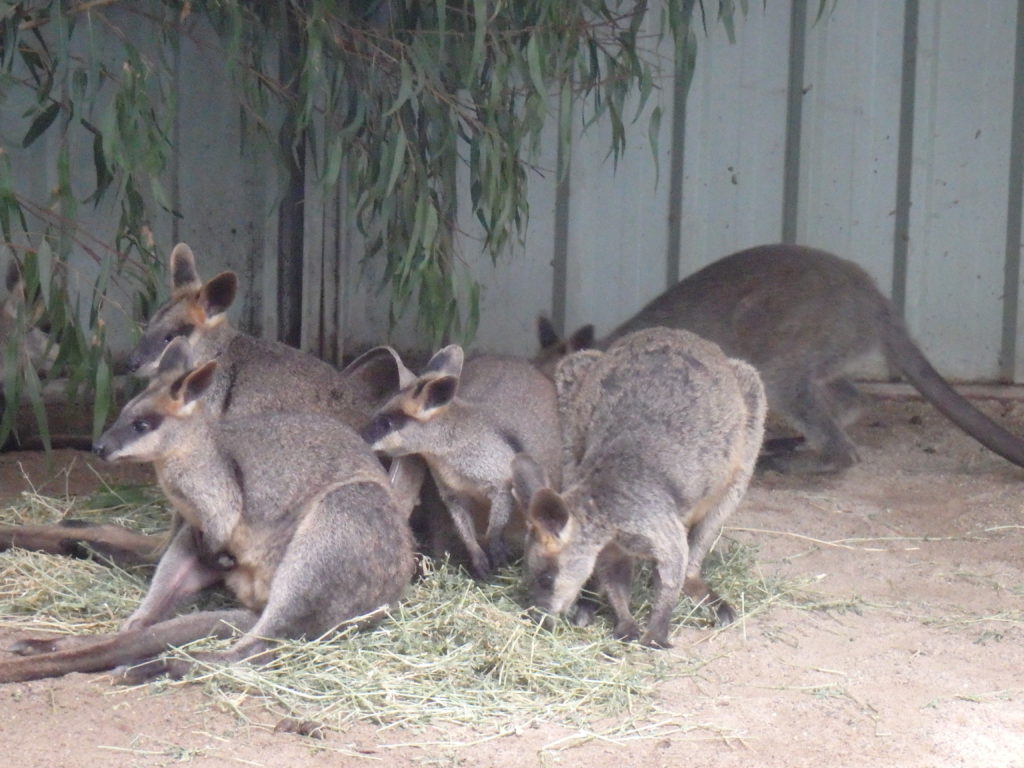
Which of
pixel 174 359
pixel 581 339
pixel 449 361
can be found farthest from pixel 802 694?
pixel 581 339

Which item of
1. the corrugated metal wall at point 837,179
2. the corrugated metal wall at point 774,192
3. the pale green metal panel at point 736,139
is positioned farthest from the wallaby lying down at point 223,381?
the pale green metal panel at point 736,139

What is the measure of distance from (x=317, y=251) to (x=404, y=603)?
3.35 metres

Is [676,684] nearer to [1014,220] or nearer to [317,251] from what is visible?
[317,251]

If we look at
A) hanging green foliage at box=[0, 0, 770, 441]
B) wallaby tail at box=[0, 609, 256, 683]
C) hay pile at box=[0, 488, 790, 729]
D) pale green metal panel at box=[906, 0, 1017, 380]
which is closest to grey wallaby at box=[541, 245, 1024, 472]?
pale green metal panel at box=[906, 0, 1017, 380]

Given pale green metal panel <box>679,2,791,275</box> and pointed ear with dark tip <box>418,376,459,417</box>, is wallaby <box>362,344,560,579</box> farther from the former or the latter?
pale green metal panel <box>679,2,791,275</box>

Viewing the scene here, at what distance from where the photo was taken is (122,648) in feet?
13.6

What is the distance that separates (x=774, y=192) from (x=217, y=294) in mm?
3721

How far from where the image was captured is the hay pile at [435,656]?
3959 millimetres

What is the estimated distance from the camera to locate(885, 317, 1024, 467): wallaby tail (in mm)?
6598

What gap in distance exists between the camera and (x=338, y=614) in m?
4.28

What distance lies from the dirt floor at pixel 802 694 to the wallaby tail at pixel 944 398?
425 millimetres

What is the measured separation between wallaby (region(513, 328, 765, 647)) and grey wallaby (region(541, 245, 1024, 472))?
1.60 meters

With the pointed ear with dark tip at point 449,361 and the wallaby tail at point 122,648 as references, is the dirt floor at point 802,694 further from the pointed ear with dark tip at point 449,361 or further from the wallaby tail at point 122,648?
the pointed ear with dark tip at point 449,361

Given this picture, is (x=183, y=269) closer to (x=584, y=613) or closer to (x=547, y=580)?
(x=547, y=580)
